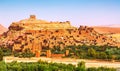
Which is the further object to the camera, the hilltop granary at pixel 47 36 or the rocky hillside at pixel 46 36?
the rocky hillside at pixel 46 36

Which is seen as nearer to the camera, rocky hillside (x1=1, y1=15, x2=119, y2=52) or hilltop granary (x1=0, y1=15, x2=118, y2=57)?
hilltop granary (x1=0, y1=15, x2=118, y2=57)

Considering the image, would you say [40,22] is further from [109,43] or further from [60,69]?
[60,69]

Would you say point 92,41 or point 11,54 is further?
point 92,41

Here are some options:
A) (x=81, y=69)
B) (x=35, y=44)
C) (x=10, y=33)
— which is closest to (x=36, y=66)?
(x=81, y=69)

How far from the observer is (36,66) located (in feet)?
122

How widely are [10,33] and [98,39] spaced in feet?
49.4

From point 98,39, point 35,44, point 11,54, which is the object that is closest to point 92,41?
point 98,39

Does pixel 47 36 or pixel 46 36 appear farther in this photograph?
pixel 47 36

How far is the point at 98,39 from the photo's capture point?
70.8 metres

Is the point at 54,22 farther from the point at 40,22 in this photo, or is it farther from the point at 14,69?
the point at 14,69

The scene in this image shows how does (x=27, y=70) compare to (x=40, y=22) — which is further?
(x=40, y=22)

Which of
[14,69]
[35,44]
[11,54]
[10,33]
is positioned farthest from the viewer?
[10,33]

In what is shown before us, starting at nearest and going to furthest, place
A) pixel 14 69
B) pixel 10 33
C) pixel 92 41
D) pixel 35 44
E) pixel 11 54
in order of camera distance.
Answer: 1. pixel 14 69
2. pixel 11 54
3. pixel 35 44
4. pixel 92 41
5. pixel 10 33

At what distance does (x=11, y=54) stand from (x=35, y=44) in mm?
5669
